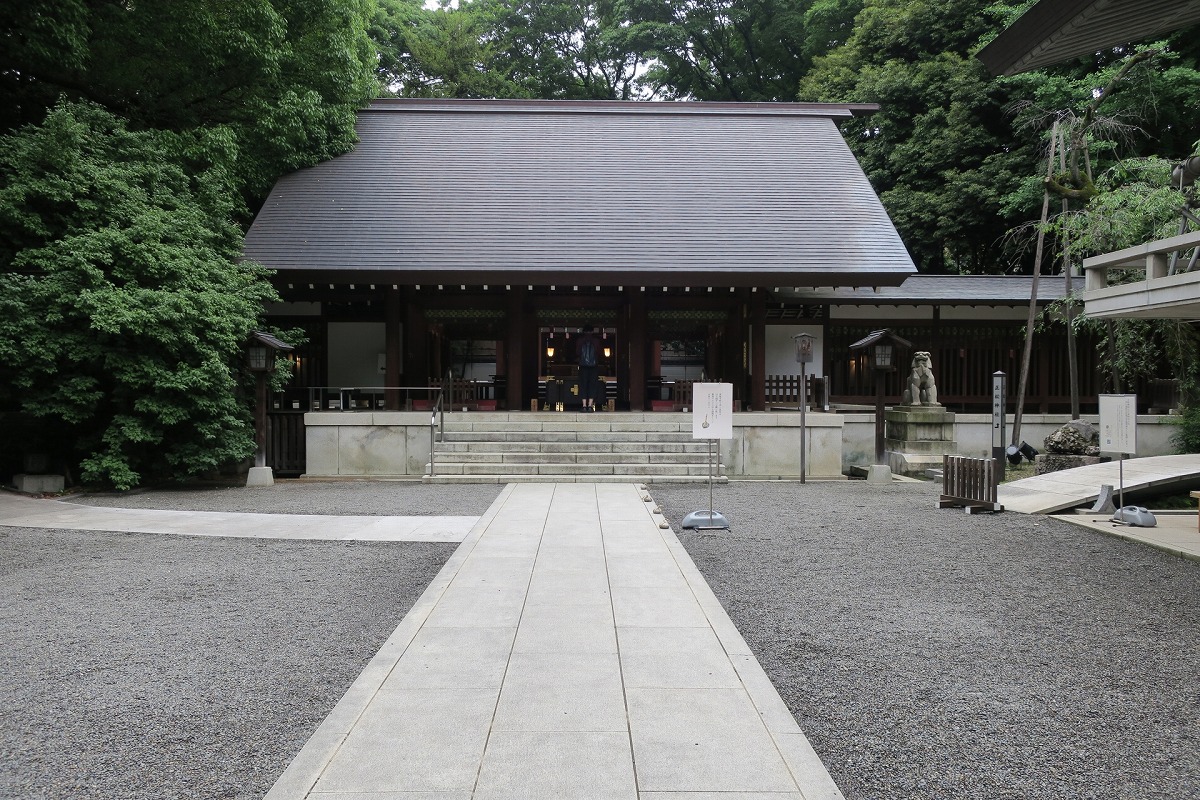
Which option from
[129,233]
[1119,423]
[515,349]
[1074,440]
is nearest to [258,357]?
[129,233]

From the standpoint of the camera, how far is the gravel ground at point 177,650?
2893mm

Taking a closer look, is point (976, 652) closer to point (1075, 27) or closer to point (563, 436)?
point (1075, 27)

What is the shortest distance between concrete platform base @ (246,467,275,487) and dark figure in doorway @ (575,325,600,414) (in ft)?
21.5

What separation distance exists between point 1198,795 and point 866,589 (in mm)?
2919

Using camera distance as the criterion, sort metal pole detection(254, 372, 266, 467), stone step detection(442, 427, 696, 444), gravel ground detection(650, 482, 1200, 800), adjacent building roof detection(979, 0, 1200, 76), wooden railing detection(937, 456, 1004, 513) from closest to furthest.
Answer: gravel ground detection(650, 482, 1200, 800)
adjacent building roof detection(979, 0, 1200, 76)
wooden railing detection(937, 456, 1004, 513)
metal pole detection(254, 372, 266, 467)
stone step detection(442, 427, 696, 444)

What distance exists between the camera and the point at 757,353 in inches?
589

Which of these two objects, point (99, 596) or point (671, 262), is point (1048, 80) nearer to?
point (671, 262)

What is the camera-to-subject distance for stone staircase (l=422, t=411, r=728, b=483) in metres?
12.1

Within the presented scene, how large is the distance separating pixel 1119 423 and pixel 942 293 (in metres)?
9.43

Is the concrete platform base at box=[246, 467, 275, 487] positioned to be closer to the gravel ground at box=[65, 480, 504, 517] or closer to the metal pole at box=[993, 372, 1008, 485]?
the gravel ground at box=[65, 480, 504, 517]

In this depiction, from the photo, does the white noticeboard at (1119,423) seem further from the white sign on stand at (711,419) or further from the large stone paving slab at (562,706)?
the large stone paving slab at (562,706)

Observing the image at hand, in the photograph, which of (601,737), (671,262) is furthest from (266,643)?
(671,262)

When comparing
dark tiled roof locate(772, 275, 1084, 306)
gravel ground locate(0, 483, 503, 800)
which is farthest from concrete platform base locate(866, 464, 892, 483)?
gravel ground locate(0, 483, 503, 800)

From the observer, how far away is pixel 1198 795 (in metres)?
2.69
